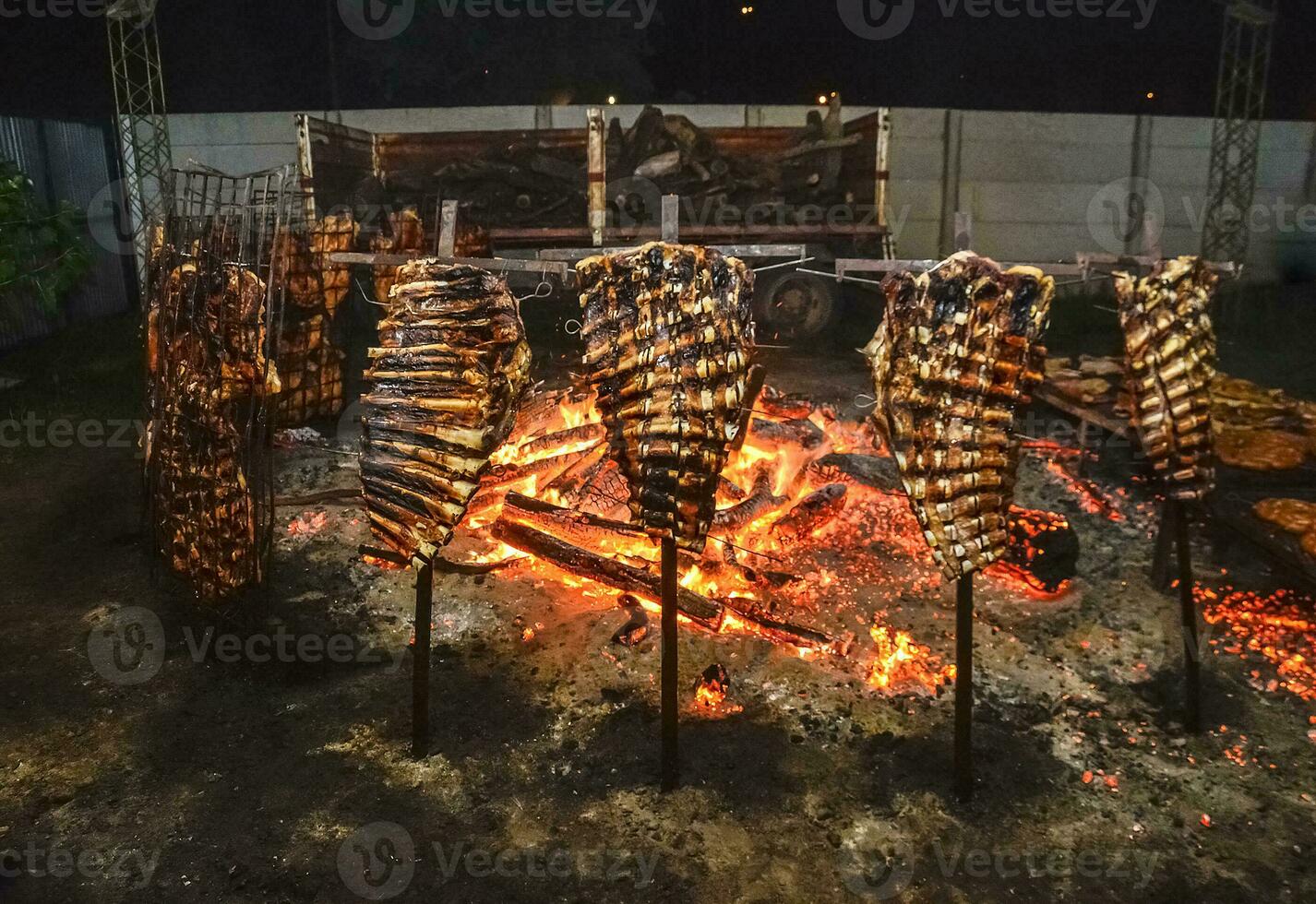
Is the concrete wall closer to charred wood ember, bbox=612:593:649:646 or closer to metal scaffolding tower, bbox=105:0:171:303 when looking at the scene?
metal scaffolding tower, bbox=105:0:171:303

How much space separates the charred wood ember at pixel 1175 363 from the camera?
4.77 meters

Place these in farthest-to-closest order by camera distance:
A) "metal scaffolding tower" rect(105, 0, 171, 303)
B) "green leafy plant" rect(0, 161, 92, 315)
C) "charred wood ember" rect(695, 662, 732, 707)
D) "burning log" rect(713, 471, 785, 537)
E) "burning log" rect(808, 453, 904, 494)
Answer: "metal scaffolding tower" rect(105, 0, 171, 303) → "green leafy plant" rect(0, 161, 92, 315) → "burning log" rect(808, 453, 904, 494) → "burning log" rect(713, 471, 785, 537) → "charred wood ember" rect(695, 662, 732, 707)

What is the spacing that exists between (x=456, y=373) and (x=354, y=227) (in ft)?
24.7

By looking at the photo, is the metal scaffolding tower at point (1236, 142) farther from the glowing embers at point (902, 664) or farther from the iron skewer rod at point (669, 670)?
the iron skewer rod at point (669, 670)

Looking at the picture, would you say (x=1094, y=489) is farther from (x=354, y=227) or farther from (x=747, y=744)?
(x=354, y=227)

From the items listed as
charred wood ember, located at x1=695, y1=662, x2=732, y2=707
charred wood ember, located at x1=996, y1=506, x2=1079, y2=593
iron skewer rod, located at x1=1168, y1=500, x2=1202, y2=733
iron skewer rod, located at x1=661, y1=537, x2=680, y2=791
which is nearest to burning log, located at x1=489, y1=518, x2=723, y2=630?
charred wood ember, located at x1=695, y1=662, x2=732, y2=707

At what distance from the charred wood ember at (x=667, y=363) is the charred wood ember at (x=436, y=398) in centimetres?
53

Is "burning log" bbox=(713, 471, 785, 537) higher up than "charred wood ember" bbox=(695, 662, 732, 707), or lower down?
higher up

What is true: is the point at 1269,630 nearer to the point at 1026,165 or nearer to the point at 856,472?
the point at 856,472

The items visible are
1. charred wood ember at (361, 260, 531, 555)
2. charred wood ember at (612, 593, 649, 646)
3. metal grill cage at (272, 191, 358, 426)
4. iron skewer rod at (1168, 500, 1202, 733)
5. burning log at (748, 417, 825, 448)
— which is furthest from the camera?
metal grill cage at (272, 191, 358, 426)

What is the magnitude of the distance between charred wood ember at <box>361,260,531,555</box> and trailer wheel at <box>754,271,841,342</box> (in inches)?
470

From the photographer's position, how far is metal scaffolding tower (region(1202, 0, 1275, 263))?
1789 cm

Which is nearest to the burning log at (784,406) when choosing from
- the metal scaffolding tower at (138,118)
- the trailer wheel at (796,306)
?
the trailer wheel at (796,306)

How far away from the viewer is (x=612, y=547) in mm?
7113
